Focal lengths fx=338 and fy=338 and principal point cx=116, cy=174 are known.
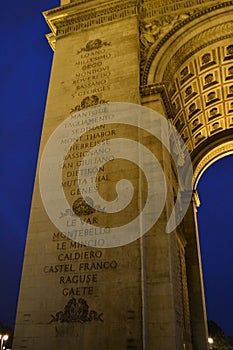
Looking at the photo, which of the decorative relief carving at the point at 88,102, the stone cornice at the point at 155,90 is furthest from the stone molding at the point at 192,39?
the decorative relief carving at the point at 88,102

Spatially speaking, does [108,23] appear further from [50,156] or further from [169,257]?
[169,257]

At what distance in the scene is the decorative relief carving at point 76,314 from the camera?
7.95 metres

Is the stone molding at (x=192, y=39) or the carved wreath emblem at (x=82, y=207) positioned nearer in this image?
the carved wreath emblem at (x=82, y=207)

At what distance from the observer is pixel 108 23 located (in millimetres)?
12625

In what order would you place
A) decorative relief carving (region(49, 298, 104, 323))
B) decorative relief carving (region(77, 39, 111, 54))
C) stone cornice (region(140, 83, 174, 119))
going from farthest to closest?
decorative relief carving (region(77, 39, 111, 54)) < stone cornice (region(140, 83, 174, 119)) < decorative relief carving (region(49, 298, 104, 323))

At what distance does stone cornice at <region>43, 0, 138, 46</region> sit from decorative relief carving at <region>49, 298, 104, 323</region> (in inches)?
393

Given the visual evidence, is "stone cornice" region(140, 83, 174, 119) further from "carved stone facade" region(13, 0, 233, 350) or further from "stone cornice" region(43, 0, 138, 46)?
"stone cornice" region(43, 0, 138, 46)

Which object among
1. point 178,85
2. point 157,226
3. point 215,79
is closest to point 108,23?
point 178,85

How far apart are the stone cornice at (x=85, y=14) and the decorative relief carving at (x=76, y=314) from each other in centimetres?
998

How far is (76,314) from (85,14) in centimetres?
1102

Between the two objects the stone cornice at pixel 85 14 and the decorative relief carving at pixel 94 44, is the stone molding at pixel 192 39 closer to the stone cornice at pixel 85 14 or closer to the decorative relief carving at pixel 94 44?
the decorative relief carving at pixel 94 44

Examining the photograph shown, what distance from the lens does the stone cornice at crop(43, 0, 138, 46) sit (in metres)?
12.6

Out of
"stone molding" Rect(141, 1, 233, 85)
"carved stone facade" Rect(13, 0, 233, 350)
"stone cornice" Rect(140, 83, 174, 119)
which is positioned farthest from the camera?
"stone molding" Rect(141, 1, 233, 85)

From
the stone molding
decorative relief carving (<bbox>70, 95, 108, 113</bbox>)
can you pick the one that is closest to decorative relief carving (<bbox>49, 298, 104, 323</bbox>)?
decorative relief carving (<bbox>70, 95, 108, 113</bbox>)
